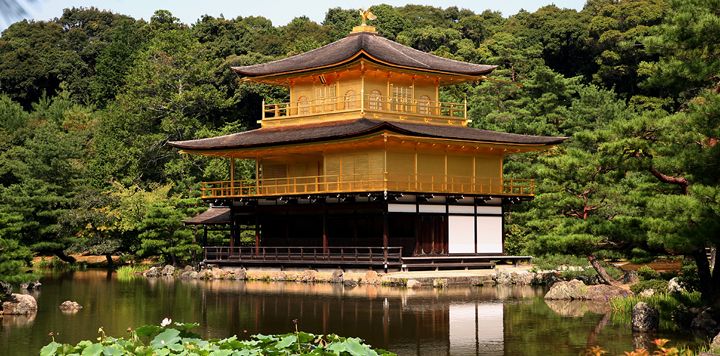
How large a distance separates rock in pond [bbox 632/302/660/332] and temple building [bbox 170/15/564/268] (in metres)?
14.5

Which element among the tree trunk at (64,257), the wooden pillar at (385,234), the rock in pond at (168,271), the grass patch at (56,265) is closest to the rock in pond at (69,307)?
the wooden pillar at (385,234)

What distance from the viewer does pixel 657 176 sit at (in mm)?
19562

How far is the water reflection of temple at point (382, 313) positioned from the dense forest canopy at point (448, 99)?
248 centimetres

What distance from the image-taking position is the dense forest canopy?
18.0 meters

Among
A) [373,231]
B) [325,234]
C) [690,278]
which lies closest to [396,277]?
[325,234]

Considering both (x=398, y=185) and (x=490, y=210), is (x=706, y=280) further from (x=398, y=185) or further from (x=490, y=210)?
(x=490, y=210)

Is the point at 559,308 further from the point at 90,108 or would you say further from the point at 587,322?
the point at 90,108

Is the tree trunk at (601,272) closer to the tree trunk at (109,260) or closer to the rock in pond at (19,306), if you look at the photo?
the rock in pond at (19,306)

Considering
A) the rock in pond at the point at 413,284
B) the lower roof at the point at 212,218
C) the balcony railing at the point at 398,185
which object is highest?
the balcony railing at the point at 398,185

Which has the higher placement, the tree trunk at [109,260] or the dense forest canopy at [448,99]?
the dense forest canopy at [448,99]

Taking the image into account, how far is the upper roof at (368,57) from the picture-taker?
3784 centimetres

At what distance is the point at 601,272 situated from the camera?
28016 mm

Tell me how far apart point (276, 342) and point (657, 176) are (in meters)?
9.63

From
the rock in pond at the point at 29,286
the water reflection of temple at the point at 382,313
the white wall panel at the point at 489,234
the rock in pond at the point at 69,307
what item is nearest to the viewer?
the water reflection of temple at the point at 382,313
